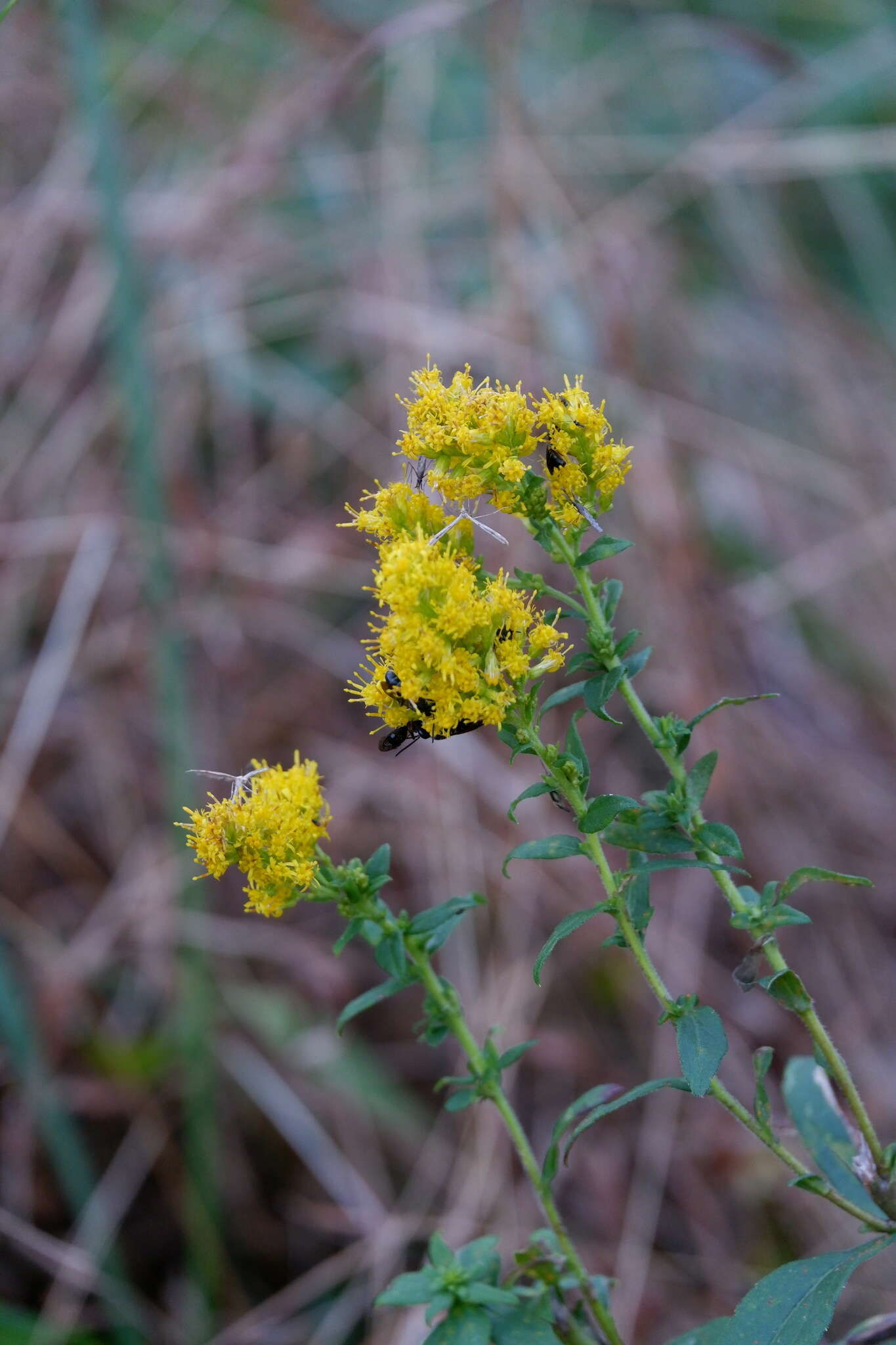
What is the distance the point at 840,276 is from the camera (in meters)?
5.08

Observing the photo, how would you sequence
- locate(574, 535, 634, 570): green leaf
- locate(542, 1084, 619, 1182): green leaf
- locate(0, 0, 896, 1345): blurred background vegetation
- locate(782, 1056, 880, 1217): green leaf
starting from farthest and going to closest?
1. locate(0, 0, 896, 1345): blurred background vegetation
2. locate(782, 1056, 880, 1217): green leaf
3. locate(542, 1084, 619, 1182): green leaf
4. locate(574, 535, 634, 570): green leaf

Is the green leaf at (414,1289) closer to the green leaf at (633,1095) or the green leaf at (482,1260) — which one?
the green leaf at (482,1260)

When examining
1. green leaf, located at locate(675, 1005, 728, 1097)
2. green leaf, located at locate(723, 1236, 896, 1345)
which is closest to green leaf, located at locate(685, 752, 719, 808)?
green leaf, located at locate(675, 1005, 728, 1097)

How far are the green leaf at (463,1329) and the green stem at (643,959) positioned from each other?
14.2 inches

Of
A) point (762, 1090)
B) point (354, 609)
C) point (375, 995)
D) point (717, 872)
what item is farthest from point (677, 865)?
point (354, 609)

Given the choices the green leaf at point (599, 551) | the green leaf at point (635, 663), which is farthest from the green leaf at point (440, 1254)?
the green leaf at point (599, 551)

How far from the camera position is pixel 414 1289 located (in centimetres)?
129

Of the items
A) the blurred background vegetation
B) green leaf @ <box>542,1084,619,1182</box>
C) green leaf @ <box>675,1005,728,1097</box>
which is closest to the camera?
green leaf @ <box>675,1005,728,1097</box>

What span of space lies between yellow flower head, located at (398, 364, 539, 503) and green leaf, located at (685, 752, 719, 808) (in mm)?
383

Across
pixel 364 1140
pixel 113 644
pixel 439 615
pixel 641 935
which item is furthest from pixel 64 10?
pixel 364 1140

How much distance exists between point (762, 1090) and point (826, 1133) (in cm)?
28

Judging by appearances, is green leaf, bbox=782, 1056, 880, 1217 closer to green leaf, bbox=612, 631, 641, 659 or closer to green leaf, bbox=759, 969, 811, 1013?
green leaf, bbox=759, 969, 811, 1013

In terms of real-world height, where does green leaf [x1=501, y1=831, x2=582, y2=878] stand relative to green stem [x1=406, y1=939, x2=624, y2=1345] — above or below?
above

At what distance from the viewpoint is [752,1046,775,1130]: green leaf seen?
1188 mm
